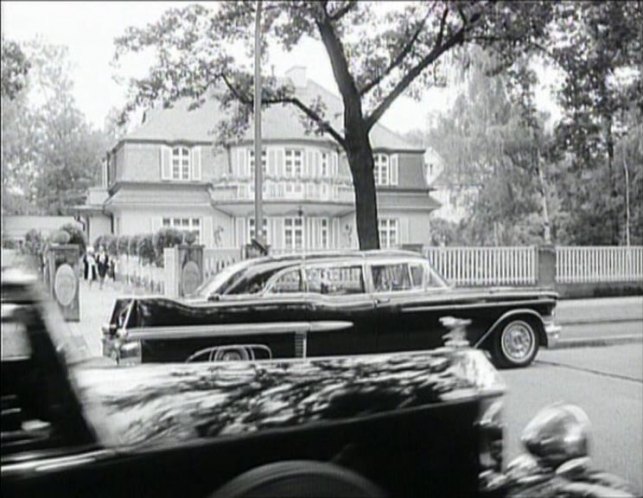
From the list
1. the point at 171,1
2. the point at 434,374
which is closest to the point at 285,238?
the point at 171,1

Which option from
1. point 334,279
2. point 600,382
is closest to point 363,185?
point 334,279

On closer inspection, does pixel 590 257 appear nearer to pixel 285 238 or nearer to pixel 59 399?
pixel 285 238

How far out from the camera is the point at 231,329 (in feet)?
6.39

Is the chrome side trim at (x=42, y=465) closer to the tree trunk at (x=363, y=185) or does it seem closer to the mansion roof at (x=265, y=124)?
the mansion roof at (x=265, y=124)

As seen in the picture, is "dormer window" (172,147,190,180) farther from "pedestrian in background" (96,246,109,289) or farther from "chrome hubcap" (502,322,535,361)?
"chrome hubcap" (502,322,535,361)

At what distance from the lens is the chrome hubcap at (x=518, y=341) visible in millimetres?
3062

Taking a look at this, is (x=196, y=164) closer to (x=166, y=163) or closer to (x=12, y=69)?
(x=166, y=163)

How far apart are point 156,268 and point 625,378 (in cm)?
190

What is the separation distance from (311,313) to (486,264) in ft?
2.41

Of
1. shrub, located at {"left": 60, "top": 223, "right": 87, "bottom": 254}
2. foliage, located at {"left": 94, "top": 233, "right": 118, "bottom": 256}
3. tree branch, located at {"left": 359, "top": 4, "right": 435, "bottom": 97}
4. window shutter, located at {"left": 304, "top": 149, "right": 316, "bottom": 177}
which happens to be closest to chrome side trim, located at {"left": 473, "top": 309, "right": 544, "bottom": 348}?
tree branch, located at {"left": 359, "top": 4, "right": 435, "bottom": 97}

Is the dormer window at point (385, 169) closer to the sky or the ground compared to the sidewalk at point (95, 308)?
closer to the sky

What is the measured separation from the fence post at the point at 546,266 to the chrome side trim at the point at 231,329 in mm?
731

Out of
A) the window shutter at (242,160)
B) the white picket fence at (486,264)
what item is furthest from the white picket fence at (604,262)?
the window shutter at (242,160)

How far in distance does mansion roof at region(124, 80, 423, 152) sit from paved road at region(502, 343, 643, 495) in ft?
2.53
